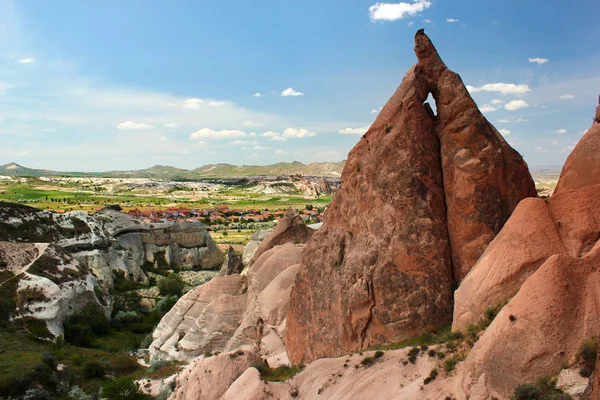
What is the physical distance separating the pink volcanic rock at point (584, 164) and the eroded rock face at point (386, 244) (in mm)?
3568

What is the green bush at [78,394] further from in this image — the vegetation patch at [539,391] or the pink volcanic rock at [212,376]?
the vegetation patch at [539,391]

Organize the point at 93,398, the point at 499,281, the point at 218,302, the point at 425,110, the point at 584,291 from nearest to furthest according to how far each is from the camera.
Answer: the point at 584,291
the point at 499,281
the point at 425,110
the point at 93,398
the point at 218,302

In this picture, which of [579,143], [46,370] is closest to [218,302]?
[46,370]

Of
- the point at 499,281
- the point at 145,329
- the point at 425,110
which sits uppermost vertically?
the point at 425,110

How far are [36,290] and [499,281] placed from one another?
115ft

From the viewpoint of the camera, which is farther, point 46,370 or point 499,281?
point 46,370

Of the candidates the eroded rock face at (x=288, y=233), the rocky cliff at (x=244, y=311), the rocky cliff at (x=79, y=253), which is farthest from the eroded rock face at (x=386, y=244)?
the rocky cliff at (x=79, y=253)

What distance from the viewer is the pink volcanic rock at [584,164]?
1094 centimetres

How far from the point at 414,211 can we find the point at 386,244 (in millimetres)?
1283

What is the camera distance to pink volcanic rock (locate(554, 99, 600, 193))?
10.9 metres

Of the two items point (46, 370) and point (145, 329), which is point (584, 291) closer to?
point (46, 370)

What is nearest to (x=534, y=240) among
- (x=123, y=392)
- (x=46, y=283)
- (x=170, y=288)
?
(x=123, y=392)

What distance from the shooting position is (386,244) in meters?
14.1

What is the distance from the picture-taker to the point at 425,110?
15.1 metres
